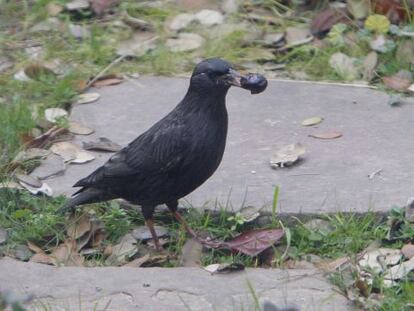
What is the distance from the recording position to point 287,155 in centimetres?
525

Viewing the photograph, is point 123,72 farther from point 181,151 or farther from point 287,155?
point 181,151

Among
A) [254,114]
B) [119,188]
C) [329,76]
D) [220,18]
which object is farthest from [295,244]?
[220,18]

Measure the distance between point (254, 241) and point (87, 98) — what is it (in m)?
1.88

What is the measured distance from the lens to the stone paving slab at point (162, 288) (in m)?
4.05

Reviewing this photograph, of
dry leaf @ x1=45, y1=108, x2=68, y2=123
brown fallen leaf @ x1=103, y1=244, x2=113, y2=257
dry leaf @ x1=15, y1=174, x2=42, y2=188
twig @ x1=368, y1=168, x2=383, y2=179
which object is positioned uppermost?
twig @ x1=368, y1=168, x2=383, y2=179

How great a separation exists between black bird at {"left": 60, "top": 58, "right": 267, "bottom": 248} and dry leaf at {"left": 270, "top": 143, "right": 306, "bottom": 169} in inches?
28.1

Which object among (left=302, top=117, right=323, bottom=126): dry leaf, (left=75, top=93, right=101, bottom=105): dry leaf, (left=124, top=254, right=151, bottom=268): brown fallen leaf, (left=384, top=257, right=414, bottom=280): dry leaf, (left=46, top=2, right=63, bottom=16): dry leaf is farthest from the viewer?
(left=46, top=2, right=63, bottom=16): dry leaf

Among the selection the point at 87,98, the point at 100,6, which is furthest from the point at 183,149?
the point at 100,6

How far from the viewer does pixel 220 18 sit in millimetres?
6965

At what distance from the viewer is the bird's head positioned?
4.48 m

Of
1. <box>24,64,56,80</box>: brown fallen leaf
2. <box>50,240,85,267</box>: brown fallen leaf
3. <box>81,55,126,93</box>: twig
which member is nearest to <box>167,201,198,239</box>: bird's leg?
<box>50,240,85,267</box>: brown fallen leaf

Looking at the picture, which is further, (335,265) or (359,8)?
(359,8)

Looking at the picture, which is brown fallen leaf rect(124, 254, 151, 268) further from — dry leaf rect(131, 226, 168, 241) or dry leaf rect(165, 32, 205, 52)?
dry leaf rect(165, 32, 205, 52)

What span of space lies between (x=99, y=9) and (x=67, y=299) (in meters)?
3.34
